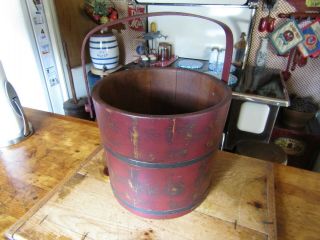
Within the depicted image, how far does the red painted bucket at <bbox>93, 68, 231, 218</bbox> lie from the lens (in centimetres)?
45

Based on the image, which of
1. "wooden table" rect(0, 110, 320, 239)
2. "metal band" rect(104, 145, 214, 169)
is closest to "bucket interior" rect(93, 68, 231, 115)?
"metal band" rect(104, 145, 214, 169)

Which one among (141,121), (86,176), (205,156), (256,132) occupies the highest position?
(141,121)

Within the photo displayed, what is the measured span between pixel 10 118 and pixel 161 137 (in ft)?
2.25

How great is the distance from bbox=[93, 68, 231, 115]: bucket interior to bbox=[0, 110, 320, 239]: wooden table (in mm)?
267

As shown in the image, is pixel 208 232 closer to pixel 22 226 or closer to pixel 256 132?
pixel 22 226

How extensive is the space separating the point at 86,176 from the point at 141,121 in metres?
0.37

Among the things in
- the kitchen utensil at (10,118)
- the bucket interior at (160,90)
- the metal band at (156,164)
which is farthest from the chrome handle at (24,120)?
the metal band at (156,164)

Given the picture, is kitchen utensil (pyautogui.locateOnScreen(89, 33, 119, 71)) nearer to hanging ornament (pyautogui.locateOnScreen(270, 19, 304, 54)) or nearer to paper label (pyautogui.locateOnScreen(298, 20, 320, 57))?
hanging ornament (pyautogui.locateOnScreen(270, 19, 304, 54))

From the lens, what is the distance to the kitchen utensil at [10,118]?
32.3 inches

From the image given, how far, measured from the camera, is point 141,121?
0.44 m

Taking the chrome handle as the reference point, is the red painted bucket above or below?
above

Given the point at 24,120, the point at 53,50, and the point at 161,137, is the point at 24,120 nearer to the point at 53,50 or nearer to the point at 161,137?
the point at 161,137

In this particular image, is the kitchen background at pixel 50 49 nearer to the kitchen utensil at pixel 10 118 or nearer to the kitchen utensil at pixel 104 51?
the kitchen utensil at pixel 104 51

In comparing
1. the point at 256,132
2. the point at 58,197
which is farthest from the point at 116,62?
the point at 58,197
